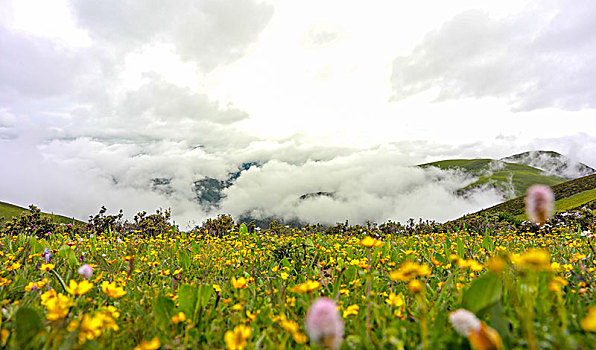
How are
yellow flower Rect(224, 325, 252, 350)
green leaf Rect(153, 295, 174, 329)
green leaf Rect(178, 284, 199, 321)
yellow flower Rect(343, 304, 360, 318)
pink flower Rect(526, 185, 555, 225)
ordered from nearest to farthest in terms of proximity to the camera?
pink flower Rect(526, 185, 555, 225) < yellow flower Rect(224, 325, 252, 350) < yellow flower Rect(343, 304, 360, 318) < green leaf Rect(153, 295, 174, 329) < green leaf Rect(178, 284, 199, 321)

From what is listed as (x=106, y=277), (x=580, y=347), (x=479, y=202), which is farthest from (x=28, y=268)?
(x=479, y=202)

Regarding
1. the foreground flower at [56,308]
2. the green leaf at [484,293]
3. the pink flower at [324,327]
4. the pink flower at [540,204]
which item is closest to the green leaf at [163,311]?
the foreground flower at [56,308]

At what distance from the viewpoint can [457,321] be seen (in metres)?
1.82

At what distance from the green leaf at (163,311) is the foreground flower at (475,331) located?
2198 millimetres

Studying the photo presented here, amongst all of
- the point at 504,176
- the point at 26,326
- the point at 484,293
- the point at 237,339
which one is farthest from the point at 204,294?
the point at 504,176

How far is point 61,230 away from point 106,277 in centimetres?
721

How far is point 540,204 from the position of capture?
1716 mm

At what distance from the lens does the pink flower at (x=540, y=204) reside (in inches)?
66.3

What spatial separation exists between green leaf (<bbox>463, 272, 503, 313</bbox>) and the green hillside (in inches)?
6406

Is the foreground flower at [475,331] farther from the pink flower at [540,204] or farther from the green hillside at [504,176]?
the green hillside at [504,176]

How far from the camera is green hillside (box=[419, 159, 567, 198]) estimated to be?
14525cm

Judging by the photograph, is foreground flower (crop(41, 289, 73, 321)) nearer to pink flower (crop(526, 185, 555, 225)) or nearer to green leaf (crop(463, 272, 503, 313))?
green leaf (crop(463, 272, 503, 313))

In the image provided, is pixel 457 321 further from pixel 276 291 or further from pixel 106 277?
pixel 106 277

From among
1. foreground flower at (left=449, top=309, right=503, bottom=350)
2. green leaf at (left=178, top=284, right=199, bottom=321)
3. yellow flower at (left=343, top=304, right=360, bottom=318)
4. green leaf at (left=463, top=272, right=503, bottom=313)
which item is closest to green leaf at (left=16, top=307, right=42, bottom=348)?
green leaf at (left=178, top=284, right=199, bottom=321)
